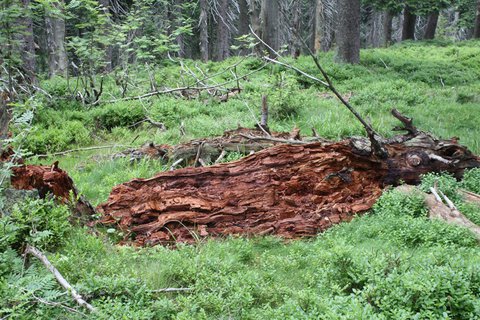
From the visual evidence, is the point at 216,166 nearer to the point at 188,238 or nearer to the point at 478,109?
the point at 188,238

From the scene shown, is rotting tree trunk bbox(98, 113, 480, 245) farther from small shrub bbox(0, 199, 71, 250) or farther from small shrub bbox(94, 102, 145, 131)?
small shrub bbox(94, 102, 145, 131)

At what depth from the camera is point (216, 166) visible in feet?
19.7

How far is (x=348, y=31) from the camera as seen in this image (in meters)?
14.0

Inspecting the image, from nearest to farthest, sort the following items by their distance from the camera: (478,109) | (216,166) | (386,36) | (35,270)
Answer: (35,270) < (216,166) < (478,109) < (386,36)

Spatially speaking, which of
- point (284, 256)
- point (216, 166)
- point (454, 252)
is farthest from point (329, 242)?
point (216, 166)

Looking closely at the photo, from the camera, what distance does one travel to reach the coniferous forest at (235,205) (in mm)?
3418

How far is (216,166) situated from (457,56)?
14.3 metres

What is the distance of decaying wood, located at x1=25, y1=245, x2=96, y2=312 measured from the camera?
333 centimetres

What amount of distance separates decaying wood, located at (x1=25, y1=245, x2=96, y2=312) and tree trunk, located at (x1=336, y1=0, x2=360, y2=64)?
1216 cm

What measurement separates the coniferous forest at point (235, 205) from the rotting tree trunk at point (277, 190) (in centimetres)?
2

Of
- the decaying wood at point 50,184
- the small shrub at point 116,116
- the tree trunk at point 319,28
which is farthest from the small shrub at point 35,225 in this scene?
the tree trunk at point 319,28

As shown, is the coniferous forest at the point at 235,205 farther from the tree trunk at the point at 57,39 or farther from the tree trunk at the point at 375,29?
the tree trunk at the point at 375,29

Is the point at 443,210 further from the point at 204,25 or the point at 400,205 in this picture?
the point at 204,25

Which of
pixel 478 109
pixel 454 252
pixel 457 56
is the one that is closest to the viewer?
pixel 454 252
